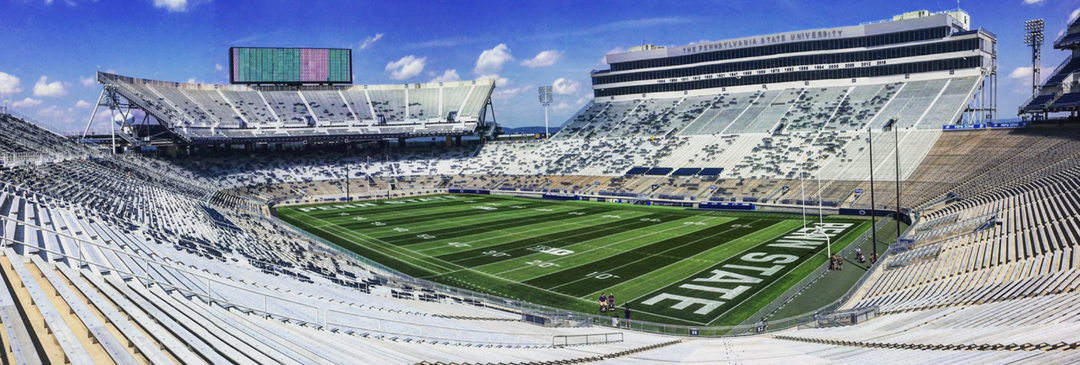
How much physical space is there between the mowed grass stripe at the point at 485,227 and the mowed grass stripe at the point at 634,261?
13.3 meters

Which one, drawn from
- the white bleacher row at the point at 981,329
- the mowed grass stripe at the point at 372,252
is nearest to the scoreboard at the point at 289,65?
the mowed grass stripe at the point at 372,252

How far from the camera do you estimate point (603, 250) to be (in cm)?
4000

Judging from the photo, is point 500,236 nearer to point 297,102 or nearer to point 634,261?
point 634,261

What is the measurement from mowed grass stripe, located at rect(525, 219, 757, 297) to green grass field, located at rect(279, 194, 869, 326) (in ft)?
0.19

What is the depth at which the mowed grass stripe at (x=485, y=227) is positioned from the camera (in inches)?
1791

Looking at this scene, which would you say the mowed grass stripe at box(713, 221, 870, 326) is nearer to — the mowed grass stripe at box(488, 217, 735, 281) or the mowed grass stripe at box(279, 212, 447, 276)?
the mowed grass stripe at box(488, 217, 735, 281)

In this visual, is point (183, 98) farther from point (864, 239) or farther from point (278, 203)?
point (864, 239)

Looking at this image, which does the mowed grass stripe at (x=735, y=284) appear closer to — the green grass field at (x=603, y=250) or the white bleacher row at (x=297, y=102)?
the green grass field at (x=603, y=250)

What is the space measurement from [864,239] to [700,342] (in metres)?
23.1

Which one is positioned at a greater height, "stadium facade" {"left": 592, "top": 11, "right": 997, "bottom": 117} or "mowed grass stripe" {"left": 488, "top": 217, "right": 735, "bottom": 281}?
"stadium facade" {"left": 592, "top": 11, "right": 997, "bottom": 117}

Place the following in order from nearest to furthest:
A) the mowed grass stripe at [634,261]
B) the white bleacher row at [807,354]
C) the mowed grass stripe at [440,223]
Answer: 1. the white bleacher row at [807,354]
2. the mowed grass stripe at [634,261]
3. the mowed grass stripe at [440,223]

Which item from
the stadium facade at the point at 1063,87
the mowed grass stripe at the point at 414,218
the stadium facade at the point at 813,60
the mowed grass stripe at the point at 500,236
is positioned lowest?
the mowed grass stripe at the point at 500,236

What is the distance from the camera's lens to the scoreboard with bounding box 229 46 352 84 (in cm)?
9181

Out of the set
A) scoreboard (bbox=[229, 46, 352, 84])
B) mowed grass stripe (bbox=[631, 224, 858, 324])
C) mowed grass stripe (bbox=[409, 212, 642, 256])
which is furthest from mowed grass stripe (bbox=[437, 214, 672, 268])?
scoreboard (bbox=[229, 46, 352, 84])
